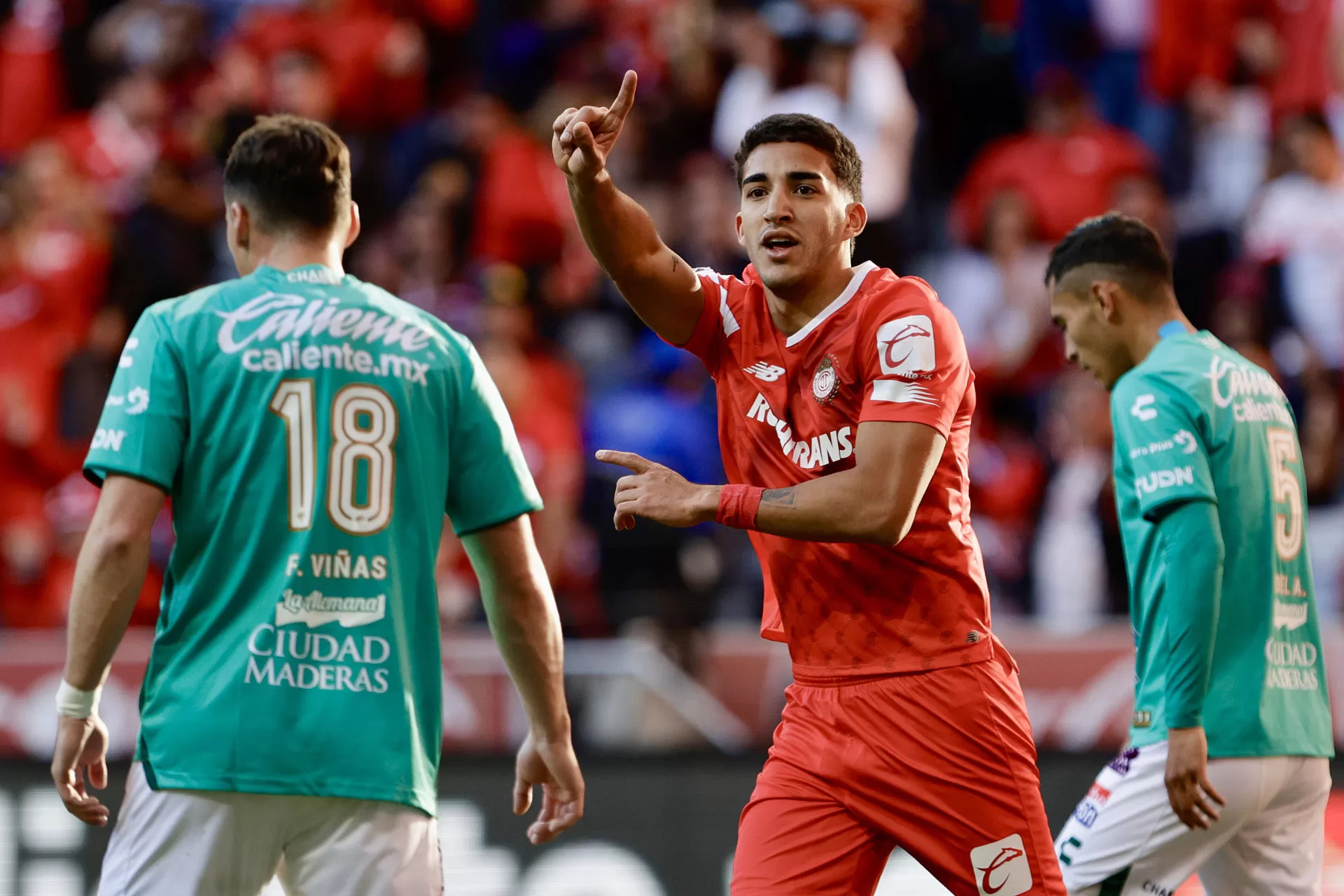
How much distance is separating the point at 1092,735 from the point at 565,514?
10.1ft

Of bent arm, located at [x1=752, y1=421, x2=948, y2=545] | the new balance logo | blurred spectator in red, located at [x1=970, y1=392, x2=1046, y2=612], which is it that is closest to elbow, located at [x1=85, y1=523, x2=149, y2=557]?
bent arm, located at [x1=752, y1=421, x2=948, y2=545]

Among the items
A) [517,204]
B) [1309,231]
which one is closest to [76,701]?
[517,204]

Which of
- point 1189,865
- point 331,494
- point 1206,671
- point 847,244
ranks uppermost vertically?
point 847,244

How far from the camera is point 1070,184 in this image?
36.4 ft

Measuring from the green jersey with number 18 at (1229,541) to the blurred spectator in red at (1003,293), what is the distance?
5.41m

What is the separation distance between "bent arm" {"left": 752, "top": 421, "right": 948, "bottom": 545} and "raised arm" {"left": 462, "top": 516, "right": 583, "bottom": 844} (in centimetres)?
58

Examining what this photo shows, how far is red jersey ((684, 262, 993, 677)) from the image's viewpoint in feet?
13.9

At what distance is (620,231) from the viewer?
4516 millimetres

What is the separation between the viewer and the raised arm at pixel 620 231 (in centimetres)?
438

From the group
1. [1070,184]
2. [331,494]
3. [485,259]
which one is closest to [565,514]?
[485,259]

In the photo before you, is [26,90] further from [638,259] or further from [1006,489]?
[638,259]

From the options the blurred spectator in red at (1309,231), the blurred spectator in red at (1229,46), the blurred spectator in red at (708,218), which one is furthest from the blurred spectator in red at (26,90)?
the blurred spectator in red at (1309,231)

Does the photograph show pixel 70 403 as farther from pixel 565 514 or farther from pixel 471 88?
pixel 471 88

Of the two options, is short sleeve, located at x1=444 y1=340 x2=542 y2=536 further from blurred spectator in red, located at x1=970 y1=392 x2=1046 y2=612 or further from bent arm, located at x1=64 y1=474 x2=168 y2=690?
blurred spectator in red, located at x1=970 y1=392 x2=1046 y2=612
